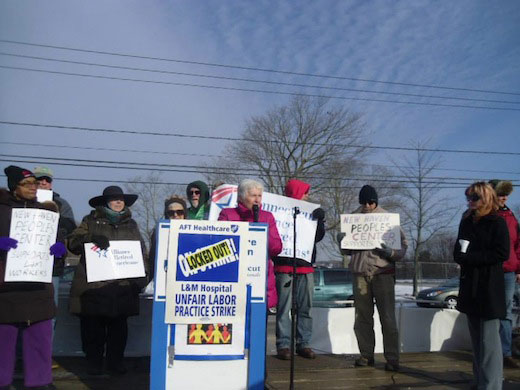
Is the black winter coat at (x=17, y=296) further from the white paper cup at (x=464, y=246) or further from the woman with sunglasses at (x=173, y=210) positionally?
the white paper cup at (x=464, y=246)

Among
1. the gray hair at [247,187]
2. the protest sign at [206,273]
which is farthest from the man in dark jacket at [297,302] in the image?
the protest sign at [206,273]

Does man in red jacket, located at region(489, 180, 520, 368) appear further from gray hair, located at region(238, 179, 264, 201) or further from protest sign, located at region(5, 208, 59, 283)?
protest sign, located at region(5, 208, 59, 283)

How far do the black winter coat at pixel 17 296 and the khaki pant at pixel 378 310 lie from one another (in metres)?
3.14

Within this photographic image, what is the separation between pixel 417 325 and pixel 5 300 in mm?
4966

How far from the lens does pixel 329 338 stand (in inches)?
255

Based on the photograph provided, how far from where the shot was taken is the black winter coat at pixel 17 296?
405 cm

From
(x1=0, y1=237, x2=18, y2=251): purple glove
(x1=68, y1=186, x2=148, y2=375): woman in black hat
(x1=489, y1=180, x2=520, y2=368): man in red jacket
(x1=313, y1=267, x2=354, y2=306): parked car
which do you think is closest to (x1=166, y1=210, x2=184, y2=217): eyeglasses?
(x1=68, y1=186, x2=148, y2=375): woman in black hat

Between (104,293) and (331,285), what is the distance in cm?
1258

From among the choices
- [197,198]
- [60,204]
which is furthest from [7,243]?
[197,198]

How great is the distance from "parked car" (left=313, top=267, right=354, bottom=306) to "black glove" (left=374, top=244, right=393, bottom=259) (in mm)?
11135

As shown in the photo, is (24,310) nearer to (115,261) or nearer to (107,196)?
(115,261)

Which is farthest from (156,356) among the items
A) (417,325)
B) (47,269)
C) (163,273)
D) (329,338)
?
(417,325)

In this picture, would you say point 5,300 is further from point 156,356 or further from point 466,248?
point 466,248

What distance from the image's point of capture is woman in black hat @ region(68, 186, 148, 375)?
4.85m
